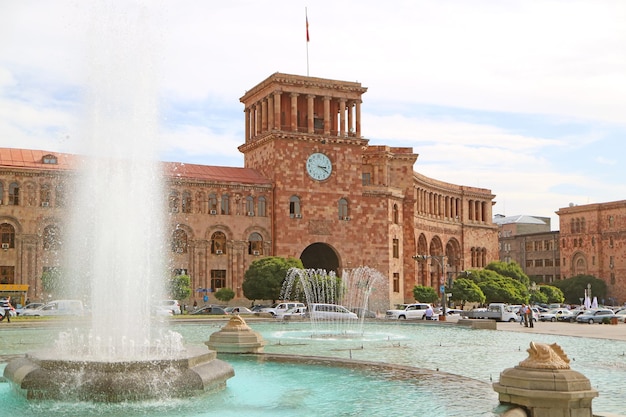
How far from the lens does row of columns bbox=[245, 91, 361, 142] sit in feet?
217

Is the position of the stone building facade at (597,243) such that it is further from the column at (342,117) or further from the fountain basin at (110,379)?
the fountain basin at (110,379)

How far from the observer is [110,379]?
12555 mm

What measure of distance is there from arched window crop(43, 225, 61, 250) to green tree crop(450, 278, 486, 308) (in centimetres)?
3341

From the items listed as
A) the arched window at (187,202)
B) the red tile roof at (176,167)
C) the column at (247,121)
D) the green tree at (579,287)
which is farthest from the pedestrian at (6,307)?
the green tree at (579,287)

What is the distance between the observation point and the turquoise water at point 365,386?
12.3 meters

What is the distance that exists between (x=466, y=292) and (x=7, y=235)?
37654 millimetres

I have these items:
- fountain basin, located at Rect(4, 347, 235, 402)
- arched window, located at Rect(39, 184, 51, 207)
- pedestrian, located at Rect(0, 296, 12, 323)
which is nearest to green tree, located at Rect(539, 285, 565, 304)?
arched window, located at Rect(39, 184, 51, 207)

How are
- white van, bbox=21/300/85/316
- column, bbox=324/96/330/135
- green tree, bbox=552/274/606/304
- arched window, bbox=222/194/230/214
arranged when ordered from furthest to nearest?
green tree, bbox=552/274/606/304
column, bbox=324/96/330/135
arched window, bbox=222/194/230/214
white van, bbox=21/300/85/316

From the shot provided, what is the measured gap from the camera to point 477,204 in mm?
97000

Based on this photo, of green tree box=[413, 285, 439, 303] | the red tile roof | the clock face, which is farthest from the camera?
green tree box=[413, 285, 439, 303]

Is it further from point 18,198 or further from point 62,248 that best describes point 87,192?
point 62,248

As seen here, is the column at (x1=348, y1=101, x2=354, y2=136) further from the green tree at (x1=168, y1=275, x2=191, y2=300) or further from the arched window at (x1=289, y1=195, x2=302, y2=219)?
the green tree at (x1=168, y1=275, x2=191, y2=300)

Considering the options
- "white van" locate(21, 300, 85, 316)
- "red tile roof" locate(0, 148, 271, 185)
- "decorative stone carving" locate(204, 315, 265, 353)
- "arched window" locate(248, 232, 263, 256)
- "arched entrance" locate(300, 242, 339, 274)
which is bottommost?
"white van" locate(21, 300, 85, 316)

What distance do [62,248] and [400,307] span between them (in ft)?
93.7
